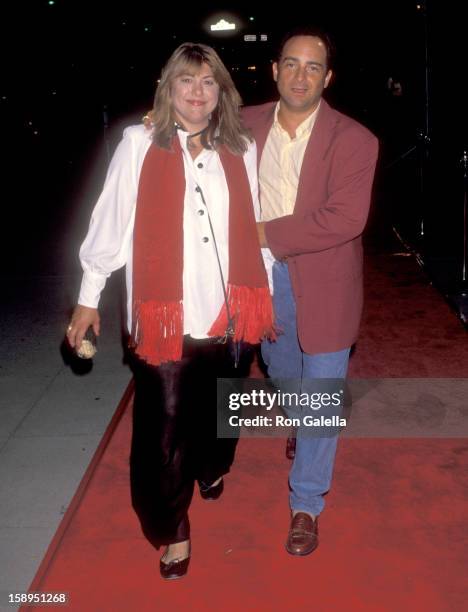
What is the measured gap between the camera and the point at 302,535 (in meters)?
2.51

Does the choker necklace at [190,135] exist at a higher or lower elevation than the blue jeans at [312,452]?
higher

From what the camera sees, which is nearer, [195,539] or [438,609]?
[438,609]

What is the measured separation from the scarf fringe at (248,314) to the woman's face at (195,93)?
22.9 inches

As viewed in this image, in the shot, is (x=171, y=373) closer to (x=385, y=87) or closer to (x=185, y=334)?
(x=185, y=334)

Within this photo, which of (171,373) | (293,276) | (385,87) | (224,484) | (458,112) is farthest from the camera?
(385,87)

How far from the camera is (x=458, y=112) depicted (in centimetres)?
1333

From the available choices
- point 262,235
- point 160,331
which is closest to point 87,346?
point 160,331

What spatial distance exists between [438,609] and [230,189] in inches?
59.4

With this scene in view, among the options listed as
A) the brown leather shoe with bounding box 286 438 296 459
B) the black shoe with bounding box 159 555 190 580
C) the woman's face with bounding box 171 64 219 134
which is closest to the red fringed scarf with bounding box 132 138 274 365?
the woman's face with bounding box 171 64 219 134

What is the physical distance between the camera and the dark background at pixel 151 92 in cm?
845

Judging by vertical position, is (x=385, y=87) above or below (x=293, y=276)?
above

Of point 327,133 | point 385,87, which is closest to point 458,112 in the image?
point 385,87

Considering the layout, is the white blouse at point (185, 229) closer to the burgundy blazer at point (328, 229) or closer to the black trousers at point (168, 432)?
the black trousers at point (168, 432)

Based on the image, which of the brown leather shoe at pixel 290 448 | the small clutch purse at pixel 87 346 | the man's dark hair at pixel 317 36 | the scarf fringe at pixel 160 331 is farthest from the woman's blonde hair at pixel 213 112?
the brown leather shoe at pixel 290 448
